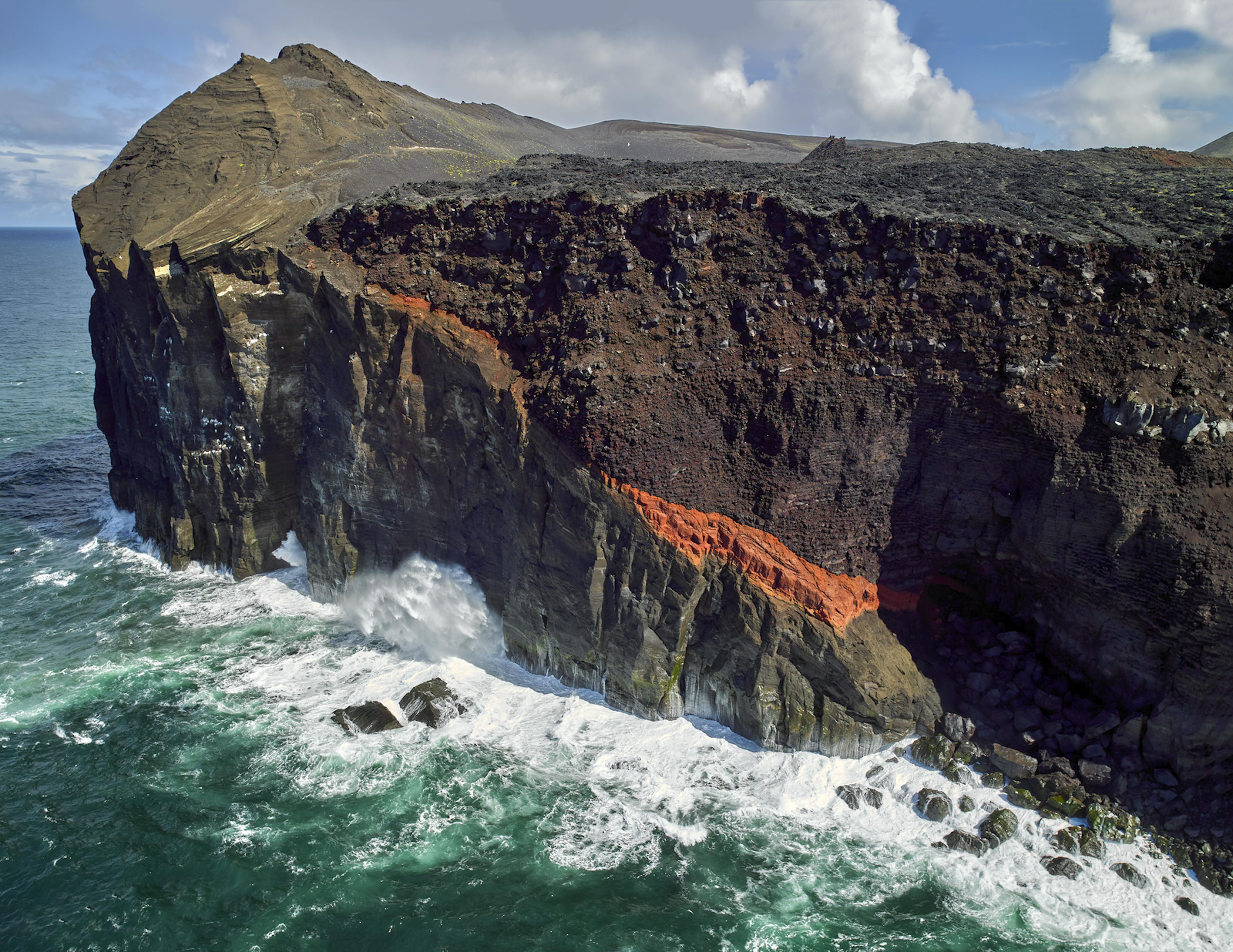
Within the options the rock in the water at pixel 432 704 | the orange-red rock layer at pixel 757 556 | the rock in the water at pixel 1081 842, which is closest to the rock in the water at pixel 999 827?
the rock in the water at pixel 1081 842

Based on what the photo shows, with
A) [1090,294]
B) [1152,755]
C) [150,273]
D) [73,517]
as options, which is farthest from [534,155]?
[1152,755]

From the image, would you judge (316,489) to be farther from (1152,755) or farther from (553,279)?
(1152,755)

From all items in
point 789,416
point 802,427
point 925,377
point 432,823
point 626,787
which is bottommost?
point 432,823

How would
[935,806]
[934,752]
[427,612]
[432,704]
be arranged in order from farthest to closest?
[427,612], [432,704], [934,752], [935,806]

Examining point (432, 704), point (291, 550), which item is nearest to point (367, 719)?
point (432, 704)

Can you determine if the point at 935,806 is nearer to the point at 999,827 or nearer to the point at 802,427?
the point at 999,827

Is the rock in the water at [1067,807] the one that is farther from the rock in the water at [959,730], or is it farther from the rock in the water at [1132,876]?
the rock in the water at [959,730]

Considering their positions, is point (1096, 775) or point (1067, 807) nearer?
point (1067, 807)
